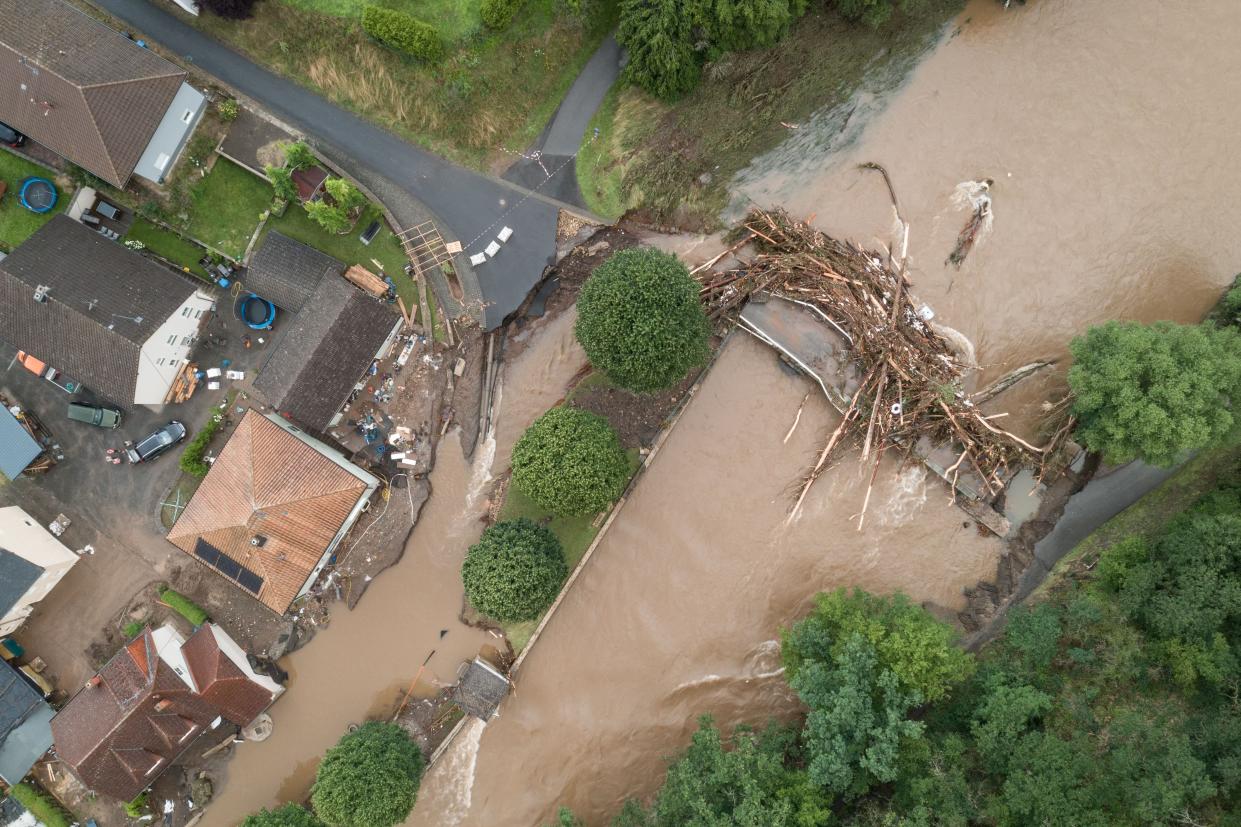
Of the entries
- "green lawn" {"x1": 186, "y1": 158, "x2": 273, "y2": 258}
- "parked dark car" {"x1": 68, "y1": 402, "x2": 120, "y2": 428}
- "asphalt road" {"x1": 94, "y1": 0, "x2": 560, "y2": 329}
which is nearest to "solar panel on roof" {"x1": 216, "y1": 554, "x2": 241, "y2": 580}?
"parked dark car" {"x1": 68, "y1": 402, "x2": 120, "y2": 428}

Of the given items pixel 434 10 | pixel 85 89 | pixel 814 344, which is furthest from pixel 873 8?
pixel 85 89

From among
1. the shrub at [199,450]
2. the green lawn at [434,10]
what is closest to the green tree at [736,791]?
the shrub at [199,450]

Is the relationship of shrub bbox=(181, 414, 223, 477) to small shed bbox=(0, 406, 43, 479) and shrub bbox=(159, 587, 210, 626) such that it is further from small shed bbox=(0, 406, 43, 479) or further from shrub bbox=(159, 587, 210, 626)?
small shed bbox=(0, 406, 43, 479)

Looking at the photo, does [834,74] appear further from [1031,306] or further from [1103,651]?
[1103,651]

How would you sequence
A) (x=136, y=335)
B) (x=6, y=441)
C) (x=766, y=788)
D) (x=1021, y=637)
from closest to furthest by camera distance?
1. (x=766, y=788)
2. (x=1021, y=637)
3. (x=136, y=335)
4. (x=6, y=441)

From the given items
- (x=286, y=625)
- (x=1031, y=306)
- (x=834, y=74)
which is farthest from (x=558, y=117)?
(x=286, y=625)

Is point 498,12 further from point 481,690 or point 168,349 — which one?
point 481,690

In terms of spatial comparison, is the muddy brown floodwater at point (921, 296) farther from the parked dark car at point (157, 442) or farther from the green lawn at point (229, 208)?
Answer: the green lawn at point (229, 208)
